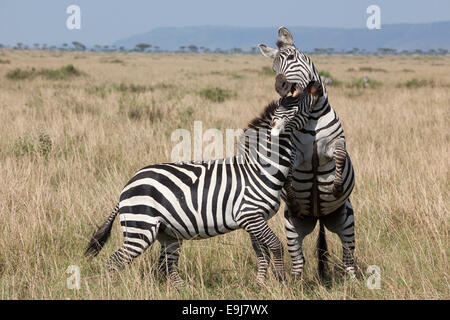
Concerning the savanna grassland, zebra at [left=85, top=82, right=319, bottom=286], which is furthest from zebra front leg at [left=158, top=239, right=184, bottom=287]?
zebra at [left=85, top=82, right=319, bottom=286]

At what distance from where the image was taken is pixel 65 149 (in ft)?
25.1

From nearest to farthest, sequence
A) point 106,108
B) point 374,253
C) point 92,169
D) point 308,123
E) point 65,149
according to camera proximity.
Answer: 1. point 308,123
2. point 374,253
3. point 92,169
4. point 65,149
5. point 106,108

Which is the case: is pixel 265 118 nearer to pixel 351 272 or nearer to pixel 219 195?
pixel 219 195

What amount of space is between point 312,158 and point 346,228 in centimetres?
70

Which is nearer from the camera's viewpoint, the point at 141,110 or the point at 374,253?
A: the point at 374,253

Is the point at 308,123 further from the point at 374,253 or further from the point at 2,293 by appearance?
the point at 2,293

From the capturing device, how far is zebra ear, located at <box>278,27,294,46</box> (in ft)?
10.9

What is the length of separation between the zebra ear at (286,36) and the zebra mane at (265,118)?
44cm

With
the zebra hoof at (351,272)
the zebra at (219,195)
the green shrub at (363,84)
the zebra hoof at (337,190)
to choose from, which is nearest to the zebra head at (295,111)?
→ the zebra at (219,195)

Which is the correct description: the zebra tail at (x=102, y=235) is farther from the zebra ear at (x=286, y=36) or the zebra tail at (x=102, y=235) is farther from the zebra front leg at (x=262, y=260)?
the zebra ear at (x=286, y=36)

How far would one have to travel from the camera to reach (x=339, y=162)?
10.4 ft

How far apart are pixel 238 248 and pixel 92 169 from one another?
3238 millimetres

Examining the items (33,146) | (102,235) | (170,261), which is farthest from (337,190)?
(33,146)
